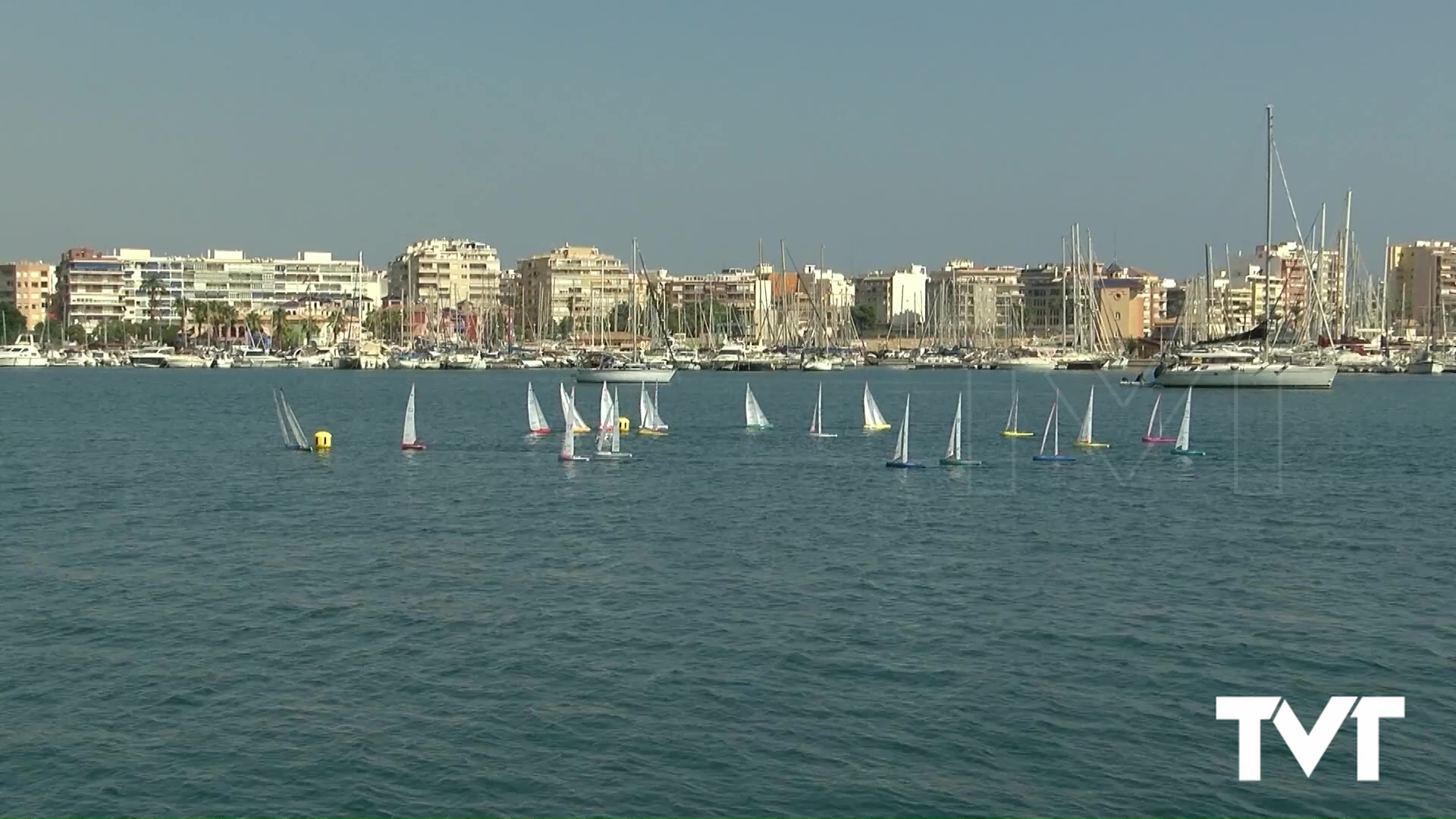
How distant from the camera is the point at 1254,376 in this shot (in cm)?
10244

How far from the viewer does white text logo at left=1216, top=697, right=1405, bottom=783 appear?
18172 millimetres

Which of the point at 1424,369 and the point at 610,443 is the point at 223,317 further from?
the point at 610,443

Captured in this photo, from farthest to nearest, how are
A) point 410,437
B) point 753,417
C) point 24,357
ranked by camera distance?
point 24,357 → point 753,417 → point 410,437

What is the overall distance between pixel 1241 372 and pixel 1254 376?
3.41ft

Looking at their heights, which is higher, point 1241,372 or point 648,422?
point 1241,372

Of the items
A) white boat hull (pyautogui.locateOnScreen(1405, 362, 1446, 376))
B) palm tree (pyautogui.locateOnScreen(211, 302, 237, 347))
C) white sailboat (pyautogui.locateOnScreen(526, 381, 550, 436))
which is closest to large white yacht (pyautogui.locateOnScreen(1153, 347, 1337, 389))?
white boat hull (pyautogui.locateOnScreen(1405, 362, 1446, 376))

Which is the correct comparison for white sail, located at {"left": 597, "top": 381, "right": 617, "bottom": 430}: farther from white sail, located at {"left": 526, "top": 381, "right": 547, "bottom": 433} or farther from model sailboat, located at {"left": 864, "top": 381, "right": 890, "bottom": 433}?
model sailboat, located at {"left": 864, "top": 381, "right": 890, "bottom": 433}

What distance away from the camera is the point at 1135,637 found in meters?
24.2

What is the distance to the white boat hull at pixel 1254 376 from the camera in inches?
4031

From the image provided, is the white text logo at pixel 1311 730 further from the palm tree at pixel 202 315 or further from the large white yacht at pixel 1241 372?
the palm tree at pixel 202 315

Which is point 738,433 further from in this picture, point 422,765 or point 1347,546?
point 422,765

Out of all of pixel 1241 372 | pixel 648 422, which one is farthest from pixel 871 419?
pixel 1241 372

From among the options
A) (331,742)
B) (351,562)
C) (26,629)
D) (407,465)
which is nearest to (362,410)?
(407,465)

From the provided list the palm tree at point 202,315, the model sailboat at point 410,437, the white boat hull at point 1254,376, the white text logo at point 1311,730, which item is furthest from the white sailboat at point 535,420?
the palm tree at point 202,315
